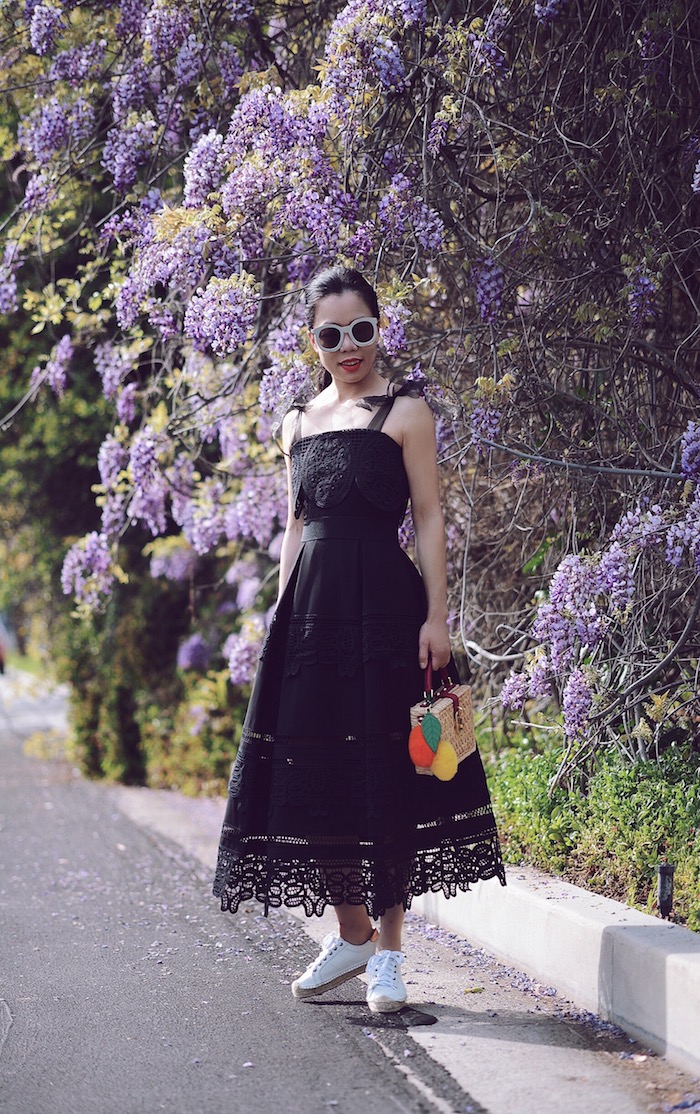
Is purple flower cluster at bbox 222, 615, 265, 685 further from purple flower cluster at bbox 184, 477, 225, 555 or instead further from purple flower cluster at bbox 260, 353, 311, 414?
purple flower cluster at bbox 260, 353, 311, 414

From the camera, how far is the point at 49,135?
6.25 meters

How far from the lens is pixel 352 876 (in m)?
4.07

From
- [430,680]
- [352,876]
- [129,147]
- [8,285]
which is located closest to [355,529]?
[430,680]

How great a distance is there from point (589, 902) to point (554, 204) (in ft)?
8.44

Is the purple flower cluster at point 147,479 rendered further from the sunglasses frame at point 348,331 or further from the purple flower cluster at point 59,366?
the sunglasses frame at point 348,331

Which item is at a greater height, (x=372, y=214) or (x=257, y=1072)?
(x=372, y=214)

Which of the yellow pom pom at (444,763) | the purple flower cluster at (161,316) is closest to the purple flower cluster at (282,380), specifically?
the purple flower cluster at (161,316)

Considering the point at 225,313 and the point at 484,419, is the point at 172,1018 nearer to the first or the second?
the point at 484,419

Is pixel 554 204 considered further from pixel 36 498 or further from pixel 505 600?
pixel 36 498

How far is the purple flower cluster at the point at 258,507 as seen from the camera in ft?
23.1

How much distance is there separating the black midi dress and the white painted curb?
36 centimetres

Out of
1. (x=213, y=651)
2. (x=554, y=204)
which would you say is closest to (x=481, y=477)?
(x=554, y=204)

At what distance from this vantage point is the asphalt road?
3.48 m

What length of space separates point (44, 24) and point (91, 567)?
2.63 meters
